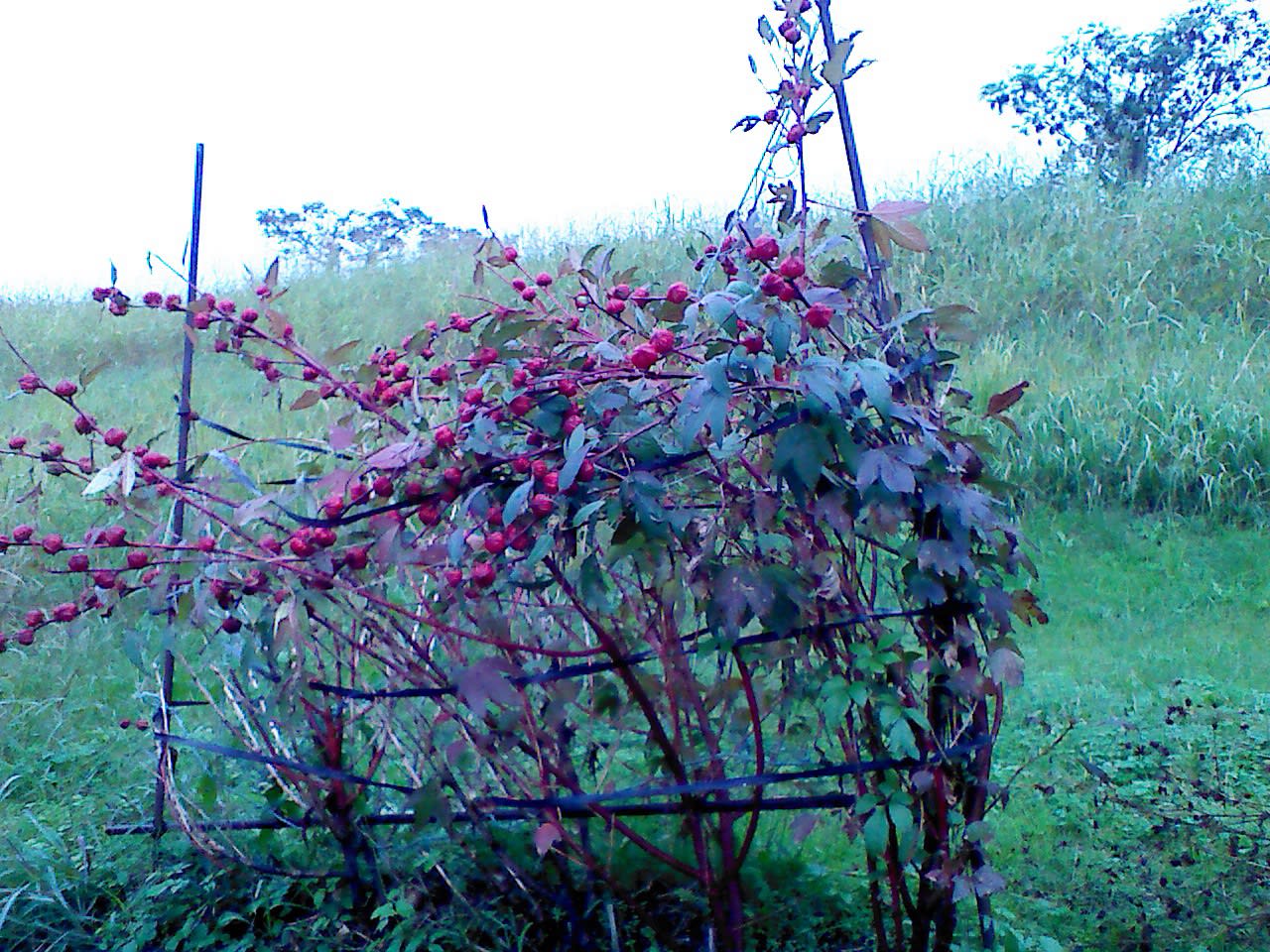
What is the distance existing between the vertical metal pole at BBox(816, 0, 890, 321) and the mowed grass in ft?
2.60

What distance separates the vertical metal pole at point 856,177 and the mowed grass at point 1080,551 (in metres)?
0.79

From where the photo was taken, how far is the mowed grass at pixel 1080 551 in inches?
108

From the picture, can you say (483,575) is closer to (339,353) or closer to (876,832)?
(339,353)

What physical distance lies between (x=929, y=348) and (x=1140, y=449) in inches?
189

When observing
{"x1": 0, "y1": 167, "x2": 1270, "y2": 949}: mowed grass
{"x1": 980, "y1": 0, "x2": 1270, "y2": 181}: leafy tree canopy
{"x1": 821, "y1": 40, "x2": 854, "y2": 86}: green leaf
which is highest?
{"x1": 980, "y1": 0, "x2": 1270, "y2": 181}: leafy tree canopy

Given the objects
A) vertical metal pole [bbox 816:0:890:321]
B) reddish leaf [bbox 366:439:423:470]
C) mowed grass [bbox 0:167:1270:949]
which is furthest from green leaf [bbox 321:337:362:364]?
vertical metal pole [bbox 816:0:890:321]

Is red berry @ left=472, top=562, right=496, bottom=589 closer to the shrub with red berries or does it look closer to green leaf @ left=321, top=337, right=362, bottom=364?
the shrub with red berries

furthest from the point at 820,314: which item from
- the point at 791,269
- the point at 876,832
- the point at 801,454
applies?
the point at 876,832

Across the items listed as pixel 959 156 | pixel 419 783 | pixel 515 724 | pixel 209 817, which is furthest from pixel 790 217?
pixel 959 156

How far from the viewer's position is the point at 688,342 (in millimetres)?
1777

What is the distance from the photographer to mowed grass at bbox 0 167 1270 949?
2750mm

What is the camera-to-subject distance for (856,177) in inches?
80.1

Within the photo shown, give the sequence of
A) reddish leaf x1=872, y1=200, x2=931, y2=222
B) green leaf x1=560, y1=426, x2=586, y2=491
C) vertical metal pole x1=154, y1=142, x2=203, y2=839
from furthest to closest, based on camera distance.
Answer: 1. vertical metal pole x1=154, y1=142, x2=203, y2=839
2. reddish leaf x1=872, y1=200, x2=931, y2=222
3. green leaf x1=560, y1=426, x2=586, y2=491

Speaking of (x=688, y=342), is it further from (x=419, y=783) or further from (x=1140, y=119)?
(x=1140, y=119)
